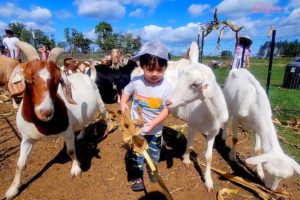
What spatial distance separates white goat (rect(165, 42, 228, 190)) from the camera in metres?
3.40

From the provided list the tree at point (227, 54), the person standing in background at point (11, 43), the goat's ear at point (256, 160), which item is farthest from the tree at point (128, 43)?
the goat's ear at point (256, 160)

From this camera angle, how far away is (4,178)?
4.39m

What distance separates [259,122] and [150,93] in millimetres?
1718

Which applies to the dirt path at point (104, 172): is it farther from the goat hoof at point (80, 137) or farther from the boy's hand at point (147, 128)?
the boy's hand at point (147, 128)

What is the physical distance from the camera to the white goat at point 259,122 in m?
3.30

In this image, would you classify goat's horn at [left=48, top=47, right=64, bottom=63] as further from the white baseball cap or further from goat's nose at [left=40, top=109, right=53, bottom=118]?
the white baseball cap

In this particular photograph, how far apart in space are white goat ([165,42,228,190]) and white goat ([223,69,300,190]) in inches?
18.3

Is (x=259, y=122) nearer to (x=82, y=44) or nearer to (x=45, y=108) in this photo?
(x=45, y=108)

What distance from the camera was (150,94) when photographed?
3.76 meters

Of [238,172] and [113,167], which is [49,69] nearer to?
[113,167]

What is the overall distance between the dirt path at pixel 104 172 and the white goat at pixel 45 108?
0.97 ft

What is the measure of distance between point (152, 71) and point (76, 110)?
6.03ft

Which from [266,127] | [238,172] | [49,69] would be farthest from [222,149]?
[49,69]

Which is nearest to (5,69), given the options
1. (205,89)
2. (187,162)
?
(187,162)
